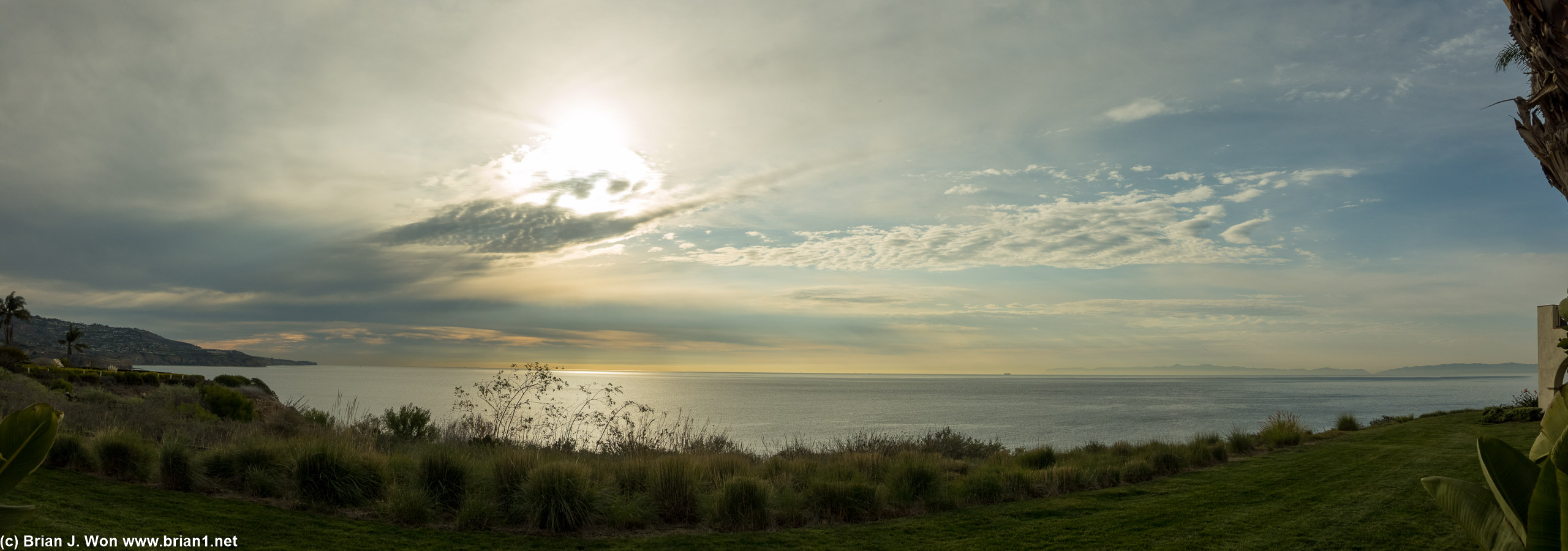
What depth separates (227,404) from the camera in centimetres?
2105

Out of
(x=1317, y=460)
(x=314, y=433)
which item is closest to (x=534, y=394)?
(x=314, y=433)

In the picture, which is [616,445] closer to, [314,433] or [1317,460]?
[314,433]

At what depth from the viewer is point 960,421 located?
51719 millimetres

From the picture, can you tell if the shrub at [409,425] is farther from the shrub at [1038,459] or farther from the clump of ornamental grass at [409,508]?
the shrub at [1038,459]

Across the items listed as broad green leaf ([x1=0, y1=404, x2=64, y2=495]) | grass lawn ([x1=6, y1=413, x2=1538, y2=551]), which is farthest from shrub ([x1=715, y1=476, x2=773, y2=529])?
broad green leaf ([x1=0, y1=404, x2=64, y2=495])

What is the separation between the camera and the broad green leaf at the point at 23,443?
235 cm

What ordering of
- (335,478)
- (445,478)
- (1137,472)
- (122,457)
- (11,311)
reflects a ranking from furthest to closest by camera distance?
(11,311) → (1137,472) → (122,457) → (445,478) → (335,478)

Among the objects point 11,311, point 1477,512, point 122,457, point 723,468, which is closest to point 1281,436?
point 723,468

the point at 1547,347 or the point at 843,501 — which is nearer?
the point at 843,501

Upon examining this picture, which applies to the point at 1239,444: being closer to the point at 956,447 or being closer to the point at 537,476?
the point at 956,447

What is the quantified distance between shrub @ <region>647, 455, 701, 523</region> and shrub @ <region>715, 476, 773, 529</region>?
460 millimetres

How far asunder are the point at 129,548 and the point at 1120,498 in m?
11.1

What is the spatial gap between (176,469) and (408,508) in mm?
3246

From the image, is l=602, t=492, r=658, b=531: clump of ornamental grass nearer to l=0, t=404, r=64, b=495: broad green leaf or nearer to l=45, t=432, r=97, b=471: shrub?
l=0, t=404, r=64, b=495: broad green leaf
